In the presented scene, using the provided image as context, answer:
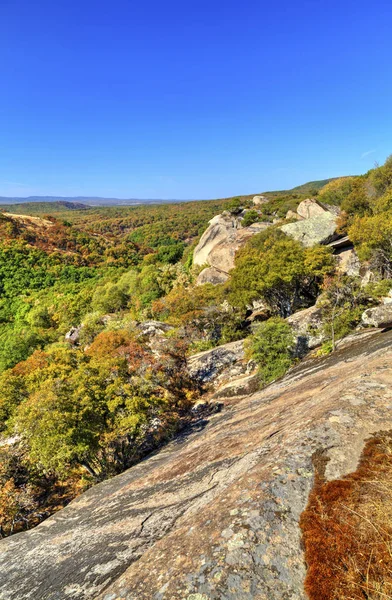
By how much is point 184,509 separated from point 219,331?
28468 millimetres

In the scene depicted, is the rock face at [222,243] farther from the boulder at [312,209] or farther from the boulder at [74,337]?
the boulder at [74,337]

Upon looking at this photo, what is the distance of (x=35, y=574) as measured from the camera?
676 centimetres

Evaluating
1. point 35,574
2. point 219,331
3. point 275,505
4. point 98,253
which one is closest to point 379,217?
point 219,331

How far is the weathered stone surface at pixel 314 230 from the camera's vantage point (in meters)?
41.4

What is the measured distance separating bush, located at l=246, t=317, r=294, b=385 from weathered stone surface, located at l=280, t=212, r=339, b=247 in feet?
70.3

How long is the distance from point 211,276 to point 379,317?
103 ft

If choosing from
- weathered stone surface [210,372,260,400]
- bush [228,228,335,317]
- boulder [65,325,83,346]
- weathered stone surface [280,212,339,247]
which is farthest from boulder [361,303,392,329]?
boulder [65,325,83,346]

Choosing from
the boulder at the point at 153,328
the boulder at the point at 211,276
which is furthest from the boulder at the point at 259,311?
the boulder at the point at 153,328

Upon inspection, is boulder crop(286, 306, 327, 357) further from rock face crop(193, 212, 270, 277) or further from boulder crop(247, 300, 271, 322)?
rock face crop(193, 212, 270, 277)

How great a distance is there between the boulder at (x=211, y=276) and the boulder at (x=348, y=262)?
17.1 m

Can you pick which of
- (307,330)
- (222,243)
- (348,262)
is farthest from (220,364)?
(222,243)

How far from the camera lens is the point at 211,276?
50.8 m

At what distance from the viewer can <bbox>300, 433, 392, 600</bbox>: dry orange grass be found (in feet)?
11.4

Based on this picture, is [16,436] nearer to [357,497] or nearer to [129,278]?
[357,497]
